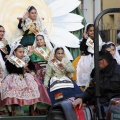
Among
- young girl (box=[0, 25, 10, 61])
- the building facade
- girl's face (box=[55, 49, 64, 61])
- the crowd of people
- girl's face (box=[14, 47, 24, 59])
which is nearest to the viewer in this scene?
the crowd of people

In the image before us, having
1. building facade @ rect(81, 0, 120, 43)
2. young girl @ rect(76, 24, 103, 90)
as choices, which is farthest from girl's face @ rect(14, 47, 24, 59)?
building facade @ rect(81, 0, 120, 43)

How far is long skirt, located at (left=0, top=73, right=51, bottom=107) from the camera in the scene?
902 centimetres

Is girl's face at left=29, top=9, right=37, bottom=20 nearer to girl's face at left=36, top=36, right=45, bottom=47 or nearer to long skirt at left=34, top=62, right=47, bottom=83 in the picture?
girl's face at left=36, top=36, right=45, bottom=47

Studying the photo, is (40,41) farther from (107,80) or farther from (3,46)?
(107,80)

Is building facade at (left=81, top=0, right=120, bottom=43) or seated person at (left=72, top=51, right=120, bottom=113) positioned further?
building facade at (left=81, top=0, right=120, bottom=43)

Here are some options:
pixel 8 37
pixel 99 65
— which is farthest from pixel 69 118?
pixel 8 37

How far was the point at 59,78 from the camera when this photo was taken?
973 cm

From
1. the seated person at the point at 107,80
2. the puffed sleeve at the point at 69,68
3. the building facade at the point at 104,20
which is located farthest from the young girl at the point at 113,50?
the building facade at the point at 104,20

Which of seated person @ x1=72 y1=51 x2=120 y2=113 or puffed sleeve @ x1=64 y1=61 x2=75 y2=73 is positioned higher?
seated person @ x1=72 y1=51 x2=120 y2=113

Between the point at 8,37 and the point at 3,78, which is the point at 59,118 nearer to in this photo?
the point at 3,78

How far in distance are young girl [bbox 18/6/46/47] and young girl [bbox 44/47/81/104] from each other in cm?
94

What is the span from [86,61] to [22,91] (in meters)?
1.84

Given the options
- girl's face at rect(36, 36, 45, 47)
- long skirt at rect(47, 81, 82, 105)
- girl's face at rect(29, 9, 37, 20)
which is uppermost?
girl's face at rect(29, 9, 37, 20)

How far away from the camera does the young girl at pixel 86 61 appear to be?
1052 centimetres
